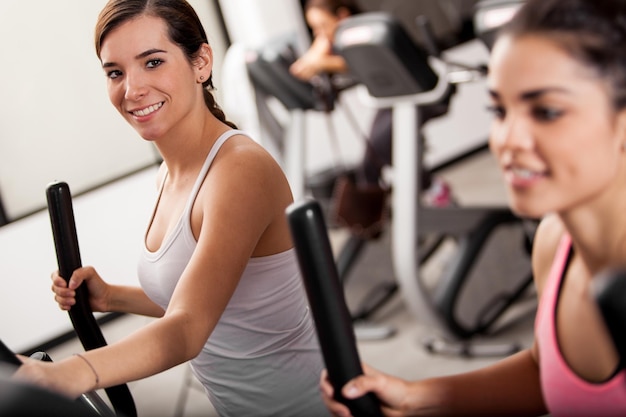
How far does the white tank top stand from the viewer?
99 centimetres

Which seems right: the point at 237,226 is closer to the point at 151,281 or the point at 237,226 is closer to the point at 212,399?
the point at 151,281

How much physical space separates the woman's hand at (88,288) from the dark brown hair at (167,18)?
9.7 inches

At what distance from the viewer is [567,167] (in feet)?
2.16

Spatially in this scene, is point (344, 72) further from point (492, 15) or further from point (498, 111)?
point (498, 111)

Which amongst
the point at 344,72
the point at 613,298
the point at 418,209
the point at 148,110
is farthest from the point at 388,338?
the point at 613,298

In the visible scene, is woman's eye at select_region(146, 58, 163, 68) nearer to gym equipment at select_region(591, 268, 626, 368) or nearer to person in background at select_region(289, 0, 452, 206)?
gym equipment at select_region(591, 268, 626, 368)

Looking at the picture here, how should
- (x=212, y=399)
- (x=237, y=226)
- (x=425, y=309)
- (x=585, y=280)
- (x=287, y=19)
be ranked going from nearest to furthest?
(x=585, y=280)
(x=237, y=226)
(x=212, y=399)
(x=425, y=309)
(x=287, y=19)

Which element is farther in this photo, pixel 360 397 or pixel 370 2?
pixel 370 2

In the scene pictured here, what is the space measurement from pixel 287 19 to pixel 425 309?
2.48 metres

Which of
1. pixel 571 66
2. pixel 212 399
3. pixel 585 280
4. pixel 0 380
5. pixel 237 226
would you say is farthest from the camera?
pixel 212 399

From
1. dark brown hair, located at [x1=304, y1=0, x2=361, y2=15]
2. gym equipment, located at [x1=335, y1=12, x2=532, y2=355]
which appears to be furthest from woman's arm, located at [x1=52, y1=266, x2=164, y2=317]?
dark brown hair, located at [x1=304, y1=0, x2=361, y2=15]

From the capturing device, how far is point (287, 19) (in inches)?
197

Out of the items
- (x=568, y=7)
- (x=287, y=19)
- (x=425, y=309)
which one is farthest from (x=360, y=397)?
(x=287, y=19)

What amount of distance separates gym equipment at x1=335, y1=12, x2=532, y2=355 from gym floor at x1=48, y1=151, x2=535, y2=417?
0.22ft
